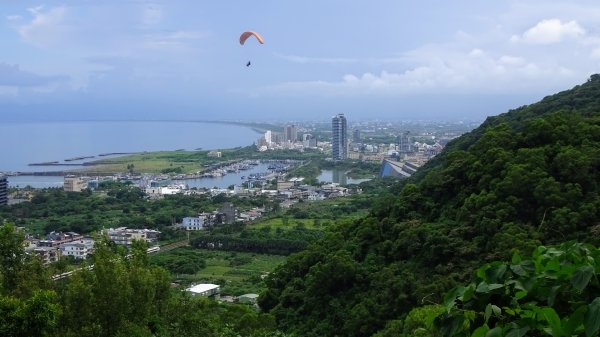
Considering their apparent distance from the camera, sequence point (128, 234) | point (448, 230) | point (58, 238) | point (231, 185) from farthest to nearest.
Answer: point (231, 185), point (128, 234), point (58, 238), point (448, 230)

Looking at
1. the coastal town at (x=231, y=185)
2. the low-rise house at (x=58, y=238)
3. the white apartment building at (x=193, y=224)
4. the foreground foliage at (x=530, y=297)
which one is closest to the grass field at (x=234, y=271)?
the coastal town at (x=231, y=185)

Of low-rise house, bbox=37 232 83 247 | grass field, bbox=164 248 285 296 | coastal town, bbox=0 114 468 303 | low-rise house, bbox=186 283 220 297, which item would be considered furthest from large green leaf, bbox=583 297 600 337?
low-rise house, bbox=37 232 83 247

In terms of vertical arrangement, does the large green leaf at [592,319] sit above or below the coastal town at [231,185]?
above

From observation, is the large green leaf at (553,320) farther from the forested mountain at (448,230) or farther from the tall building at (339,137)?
the tall building at (339,137)

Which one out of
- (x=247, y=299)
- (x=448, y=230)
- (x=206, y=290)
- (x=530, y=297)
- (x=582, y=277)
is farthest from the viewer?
(x=206, y=290)

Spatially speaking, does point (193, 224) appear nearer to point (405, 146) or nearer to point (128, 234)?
point (128, 234)

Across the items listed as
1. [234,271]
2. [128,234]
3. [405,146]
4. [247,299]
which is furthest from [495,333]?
[405,146]

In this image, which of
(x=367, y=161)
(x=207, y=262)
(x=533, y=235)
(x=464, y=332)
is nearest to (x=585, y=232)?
(x=533, y=235)
